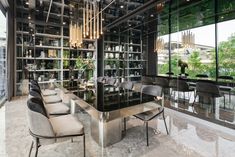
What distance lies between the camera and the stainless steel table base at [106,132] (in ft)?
8.33

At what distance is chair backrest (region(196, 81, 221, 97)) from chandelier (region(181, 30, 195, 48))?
1.37m

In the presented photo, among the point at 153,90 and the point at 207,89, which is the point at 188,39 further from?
the point at 153,90

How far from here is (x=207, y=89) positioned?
13.7 feet

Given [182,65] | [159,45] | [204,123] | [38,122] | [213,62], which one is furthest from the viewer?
[159,45]

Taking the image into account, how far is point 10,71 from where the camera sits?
5859 millimetres

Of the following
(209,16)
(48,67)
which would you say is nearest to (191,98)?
(209,16)

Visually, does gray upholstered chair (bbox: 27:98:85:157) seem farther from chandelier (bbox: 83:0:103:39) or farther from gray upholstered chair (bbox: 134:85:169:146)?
chandelier (bbox: 83:0:103:39)

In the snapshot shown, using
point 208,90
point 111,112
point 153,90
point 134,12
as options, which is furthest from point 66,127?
point 134,12

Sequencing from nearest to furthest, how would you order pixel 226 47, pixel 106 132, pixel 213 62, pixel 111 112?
pixel 111 112, pixel 106 132, pixel 226 47, pixel 213 62

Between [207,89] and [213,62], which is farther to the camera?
[213,62]

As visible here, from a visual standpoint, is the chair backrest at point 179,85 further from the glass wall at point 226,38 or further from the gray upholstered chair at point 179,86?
the glass wall at point 226,38

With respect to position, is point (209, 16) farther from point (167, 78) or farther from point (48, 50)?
point (48, 50)

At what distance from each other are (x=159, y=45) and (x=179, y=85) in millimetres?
1707

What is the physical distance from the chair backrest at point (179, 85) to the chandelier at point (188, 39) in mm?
1138
